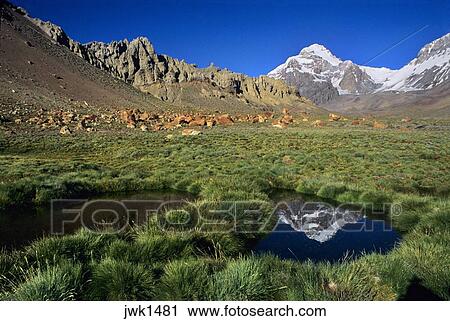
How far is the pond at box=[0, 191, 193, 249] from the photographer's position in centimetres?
1145

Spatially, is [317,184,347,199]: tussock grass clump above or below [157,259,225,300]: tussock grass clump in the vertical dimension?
above

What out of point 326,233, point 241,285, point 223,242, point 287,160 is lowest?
point 326,233

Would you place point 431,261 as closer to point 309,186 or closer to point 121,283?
point 121,283

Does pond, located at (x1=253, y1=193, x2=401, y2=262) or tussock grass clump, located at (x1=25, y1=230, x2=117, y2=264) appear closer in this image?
tussock grass clump, located at (x1=25, y1=230, x2=117, y2=264)

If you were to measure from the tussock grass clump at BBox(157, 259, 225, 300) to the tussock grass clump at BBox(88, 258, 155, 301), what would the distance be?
0.79ft

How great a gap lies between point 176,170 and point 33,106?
188ft

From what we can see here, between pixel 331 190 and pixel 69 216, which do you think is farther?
pixel 331 190

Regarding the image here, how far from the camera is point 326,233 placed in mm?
11828

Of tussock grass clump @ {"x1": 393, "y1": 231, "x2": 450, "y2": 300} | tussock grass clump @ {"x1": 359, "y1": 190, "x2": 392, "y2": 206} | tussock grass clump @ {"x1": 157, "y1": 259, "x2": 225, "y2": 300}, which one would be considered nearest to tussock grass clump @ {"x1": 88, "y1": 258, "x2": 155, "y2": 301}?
tussock grass clump @ {"x1": 157, "y1": 259, "x2": 225, "y2": 300}

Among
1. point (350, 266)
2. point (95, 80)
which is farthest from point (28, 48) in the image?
point (350, 266)

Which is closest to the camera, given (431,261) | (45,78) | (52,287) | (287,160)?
(52,287)

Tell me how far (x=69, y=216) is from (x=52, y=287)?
8.68 m

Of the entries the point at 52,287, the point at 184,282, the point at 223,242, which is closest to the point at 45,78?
the point at 223,242
